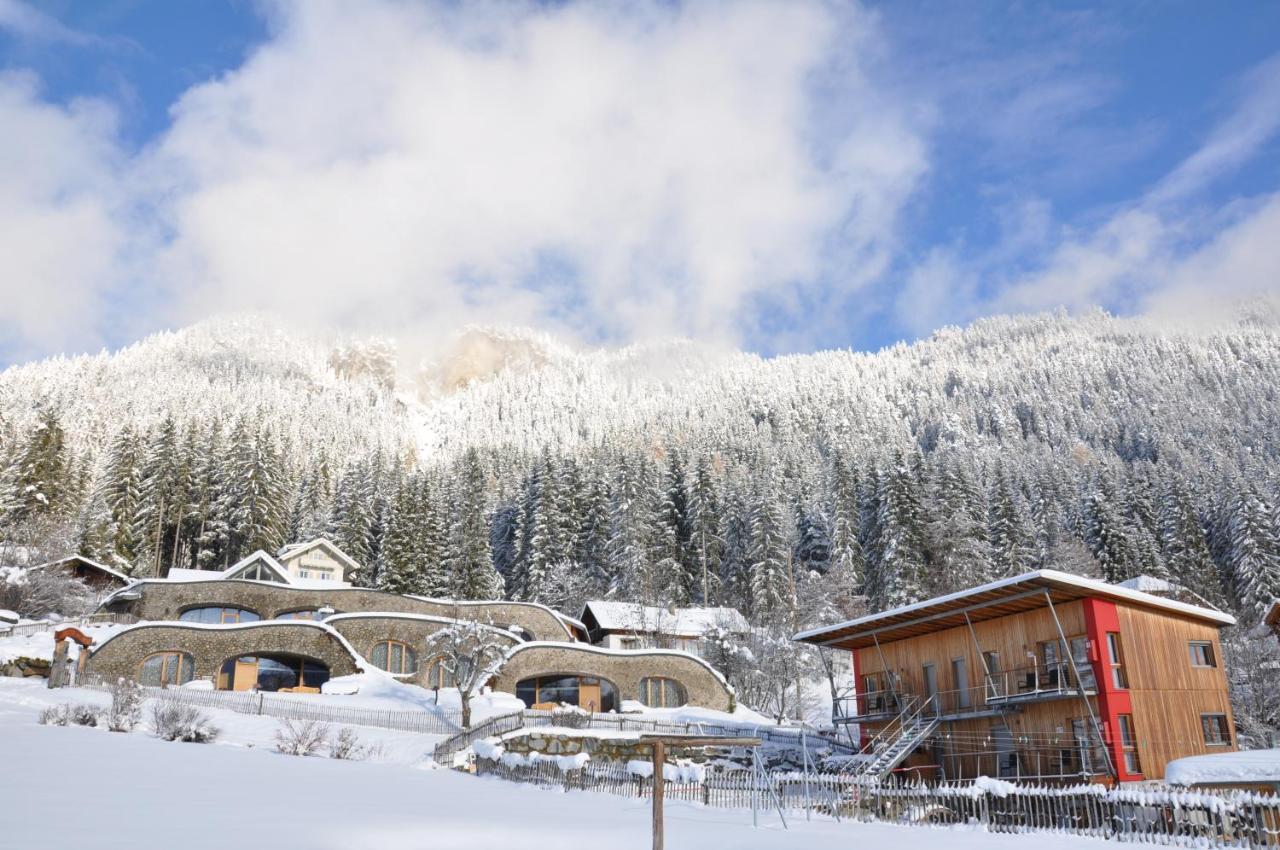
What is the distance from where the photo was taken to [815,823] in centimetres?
2108

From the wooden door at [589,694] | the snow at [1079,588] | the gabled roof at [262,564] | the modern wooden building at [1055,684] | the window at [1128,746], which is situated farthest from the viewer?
the gabled roof at [262,564]

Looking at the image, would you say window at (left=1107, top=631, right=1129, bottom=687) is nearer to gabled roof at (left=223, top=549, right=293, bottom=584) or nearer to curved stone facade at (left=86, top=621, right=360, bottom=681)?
curved stone facade at (left=86, top=621, right=360, bottom=681)

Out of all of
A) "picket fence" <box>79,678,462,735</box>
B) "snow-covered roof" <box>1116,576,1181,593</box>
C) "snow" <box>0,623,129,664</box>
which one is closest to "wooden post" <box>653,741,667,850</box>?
"picket fence" <box>79,678,462,735</box>

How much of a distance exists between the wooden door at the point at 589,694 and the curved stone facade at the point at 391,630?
201 inches

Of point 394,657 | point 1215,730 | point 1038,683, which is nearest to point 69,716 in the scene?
point 394,657

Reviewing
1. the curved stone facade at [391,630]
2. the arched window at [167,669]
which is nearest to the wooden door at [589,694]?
the curved stone facade at [391,630]

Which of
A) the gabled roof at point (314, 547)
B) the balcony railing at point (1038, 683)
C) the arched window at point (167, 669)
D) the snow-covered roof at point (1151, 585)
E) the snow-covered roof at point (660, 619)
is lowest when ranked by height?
the balcony railing at point (1038, 683)

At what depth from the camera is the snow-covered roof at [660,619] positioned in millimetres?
58312

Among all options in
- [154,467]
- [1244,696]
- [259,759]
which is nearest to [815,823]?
[259,759]

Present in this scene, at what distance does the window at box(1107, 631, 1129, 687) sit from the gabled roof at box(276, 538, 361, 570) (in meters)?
54.4

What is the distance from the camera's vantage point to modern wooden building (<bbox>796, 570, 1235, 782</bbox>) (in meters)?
26.2

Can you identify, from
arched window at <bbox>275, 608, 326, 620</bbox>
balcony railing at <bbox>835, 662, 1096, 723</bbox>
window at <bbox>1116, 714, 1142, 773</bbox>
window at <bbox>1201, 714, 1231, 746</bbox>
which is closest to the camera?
window at <bbox>1116, 714, 1142, 773</bbox>

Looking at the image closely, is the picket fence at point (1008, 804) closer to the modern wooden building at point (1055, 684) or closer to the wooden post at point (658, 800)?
the modern wooden building at point (1055, 684)

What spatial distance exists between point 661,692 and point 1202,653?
27.0 meters
